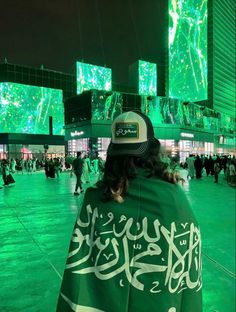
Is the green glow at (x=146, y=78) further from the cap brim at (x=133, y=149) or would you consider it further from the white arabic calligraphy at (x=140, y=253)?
the white arabic calligraphy at (x=140, y=253)

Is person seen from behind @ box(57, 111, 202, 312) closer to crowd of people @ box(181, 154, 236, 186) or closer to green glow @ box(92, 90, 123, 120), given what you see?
crowd of people @ box(181, 154, 236, 186)

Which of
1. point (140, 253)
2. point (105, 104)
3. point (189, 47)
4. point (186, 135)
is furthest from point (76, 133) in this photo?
point (140, 253)

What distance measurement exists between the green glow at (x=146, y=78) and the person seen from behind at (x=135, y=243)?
237ft

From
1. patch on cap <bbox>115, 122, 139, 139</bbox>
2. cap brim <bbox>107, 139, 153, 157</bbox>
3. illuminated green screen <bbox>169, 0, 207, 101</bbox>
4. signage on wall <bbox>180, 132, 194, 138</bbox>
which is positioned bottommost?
cap brim <bbox>107, 139, 153, 157</bbox>

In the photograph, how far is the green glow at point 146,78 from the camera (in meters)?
73.2

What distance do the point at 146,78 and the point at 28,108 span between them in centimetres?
2725

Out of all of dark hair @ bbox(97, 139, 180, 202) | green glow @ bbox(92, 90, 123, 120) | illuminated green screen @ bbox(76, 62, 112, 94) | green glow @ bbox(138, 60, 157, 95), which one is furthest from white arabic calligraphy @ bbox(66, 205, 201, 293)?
green glow @ bbox(138, 60, 157, 95)

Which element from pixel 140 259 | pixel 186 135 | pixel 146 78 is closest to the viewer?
pixel 140 259

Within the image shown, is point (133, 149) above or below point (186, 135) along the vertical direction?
below

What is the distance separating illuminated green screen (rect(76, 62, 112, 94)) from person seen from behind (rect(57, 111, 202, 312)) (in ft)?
193

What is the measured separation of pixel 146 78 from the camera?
74875 millimetres

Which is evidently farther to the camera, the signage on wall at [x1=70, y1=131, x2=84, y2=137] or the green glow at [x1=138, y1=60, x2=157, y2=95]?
the green glow at [x1=138, y1=60, x2=157, y2=95]

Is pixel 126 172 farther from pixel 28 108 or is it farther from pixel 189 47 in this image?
pixel 189 47

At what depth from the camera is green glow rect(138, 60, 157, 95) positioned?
2881 inches
